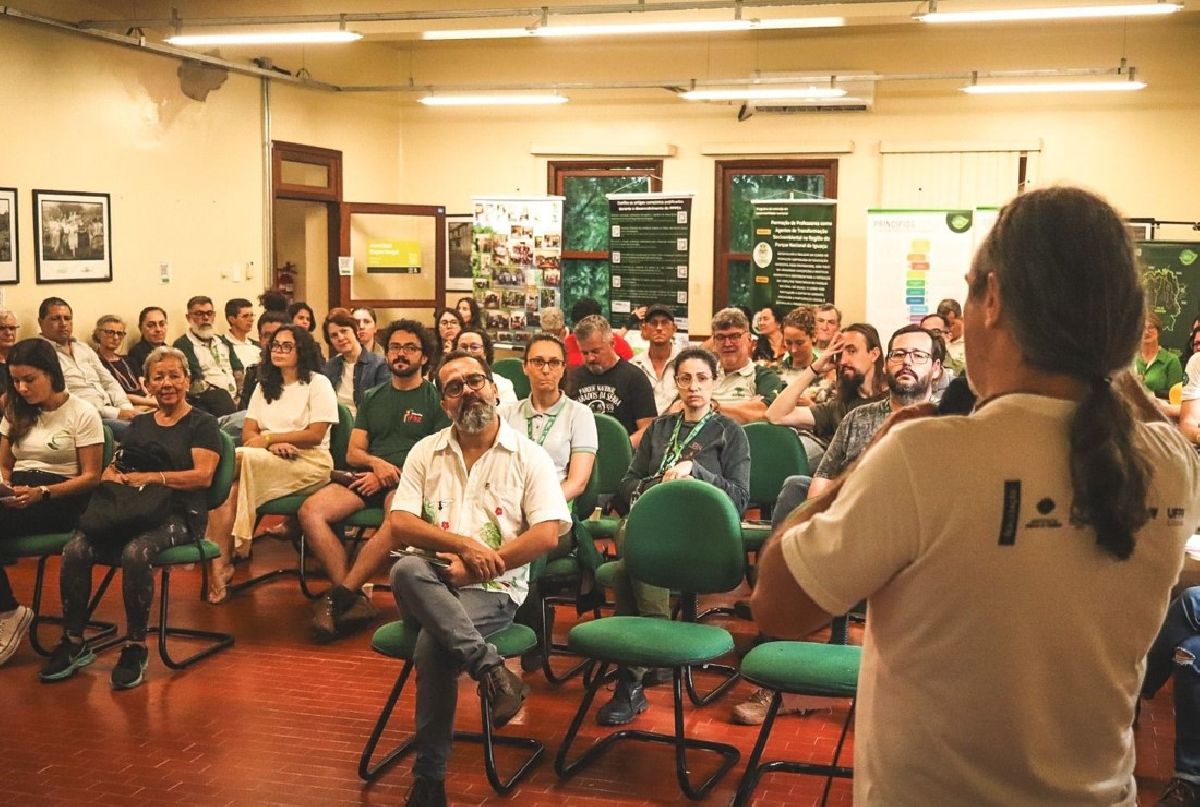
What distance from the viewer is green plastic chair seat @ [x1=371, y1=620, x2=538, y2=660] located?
3.66 meters

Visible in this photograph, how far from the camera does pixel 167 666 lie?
15.5 ft

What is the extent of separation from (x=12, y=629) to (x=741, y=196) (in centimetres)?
840

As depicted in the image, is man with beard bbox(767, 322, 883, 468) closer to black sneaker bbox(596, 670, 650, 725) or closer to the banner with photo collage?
black sneaker bbox(596, 670, 650, 725)

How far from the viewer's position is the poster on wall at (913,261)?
10281 millimetres

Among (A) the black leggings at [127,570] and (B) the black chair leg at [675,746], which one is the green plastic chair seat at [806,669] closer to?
(B) the black chair leg at [675,746]

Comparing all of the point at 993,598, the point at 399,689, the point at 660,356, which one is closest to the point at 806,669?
the point at 399,689

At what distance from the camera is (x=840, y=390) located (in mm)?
5344

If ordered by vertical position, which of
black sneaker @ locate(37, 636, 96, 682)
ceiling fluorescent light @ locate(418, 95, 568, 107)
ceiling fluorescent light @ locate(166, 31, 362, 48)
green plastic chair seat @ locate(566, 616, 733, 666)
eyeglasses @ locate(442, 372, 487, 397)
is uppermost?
ceiling fluorescent light @ locate(418, 95, 568, 107)

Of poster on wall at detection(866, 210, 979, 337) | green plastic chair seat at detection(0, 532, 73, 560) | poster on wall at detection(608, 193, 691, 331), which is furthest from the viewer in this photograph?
poster on wall at detection(608, 193, 691, 331)

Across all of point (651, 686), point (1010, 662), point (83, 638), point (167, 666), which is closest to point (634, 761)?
point (651, 686)

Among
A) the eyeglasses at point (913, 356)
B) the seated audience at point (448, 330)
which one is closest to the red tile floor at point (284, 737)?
the eyeglasses at point (913, 356)

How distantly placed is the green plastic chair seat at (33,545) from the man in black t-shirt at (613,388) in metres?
2.51

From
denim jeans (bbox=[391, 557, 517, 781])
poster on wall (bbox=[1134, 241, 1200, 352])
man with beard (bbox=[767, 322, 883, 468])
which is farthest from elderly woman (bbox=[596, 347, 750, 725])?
poster on wall (bbox=[1134, 241, 1200, 352])

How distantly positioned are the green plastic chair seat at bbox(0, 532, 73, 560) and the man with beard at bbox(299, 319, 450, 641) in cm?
102
